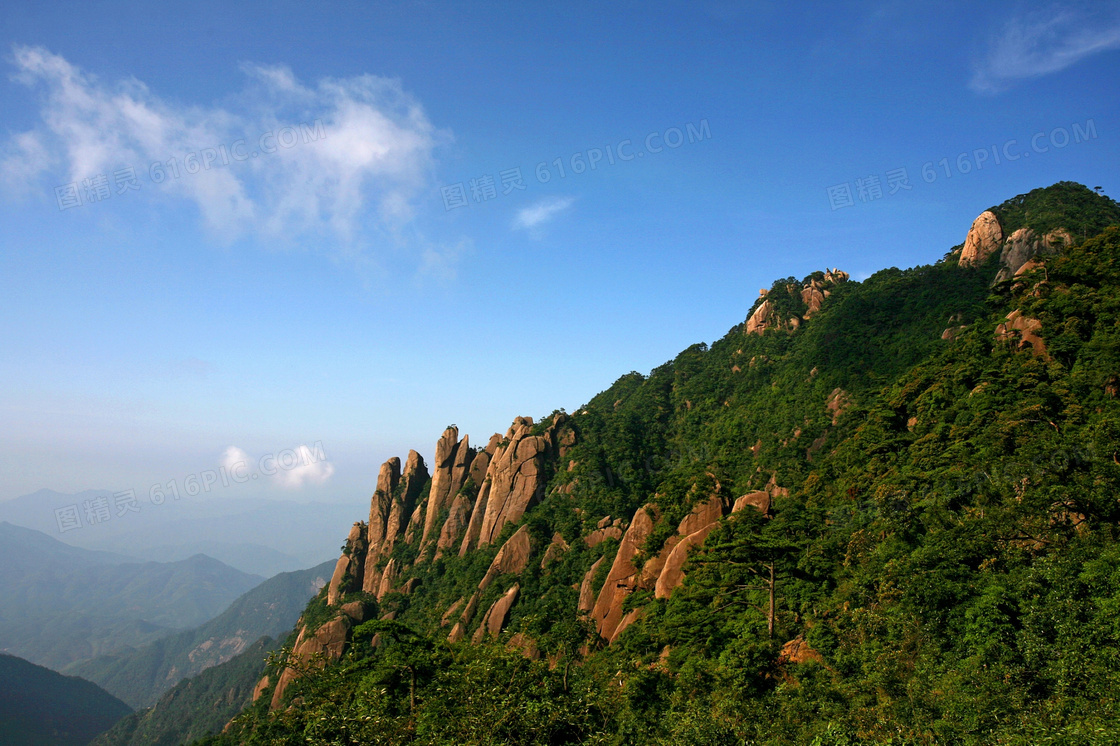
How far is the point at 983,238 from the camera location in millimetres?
58062

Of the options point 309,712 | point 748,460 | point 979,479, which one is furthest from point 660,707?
point 748,460

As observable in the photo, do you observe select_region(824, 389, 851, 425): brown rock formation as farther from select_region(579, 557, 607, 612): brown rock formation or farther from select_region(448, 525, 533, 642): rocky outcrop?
select_region(448, 525, 533, 642): rocky outcrop

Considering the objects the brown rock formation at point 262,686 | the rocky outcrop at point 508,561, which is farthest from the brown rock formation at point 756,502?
the brown rock formation at point 262,686

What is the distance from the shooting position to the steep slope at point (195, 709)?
355ft

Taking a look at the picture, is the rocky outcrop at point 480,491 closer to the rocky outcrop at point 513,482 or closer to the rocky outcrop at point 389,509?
the rocky outcrop at point 513,482

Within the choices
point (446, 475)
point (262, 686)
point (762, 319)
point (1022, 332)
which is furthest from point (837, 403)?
point (262, 686)

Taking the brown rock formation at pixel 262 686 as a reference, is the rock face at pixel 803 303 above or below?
above

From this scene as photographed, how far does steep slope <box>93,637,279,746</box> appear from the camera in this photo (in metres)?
108

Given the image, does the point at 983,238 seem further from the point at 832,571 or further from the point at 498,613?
the point at 498,613

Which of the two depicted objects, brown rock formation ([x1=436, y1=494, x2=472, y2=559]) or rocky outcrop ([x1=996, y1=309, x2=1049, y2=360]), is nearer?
rocky outcrop ([x1=996, y1=309, x2=1049, y2=360])

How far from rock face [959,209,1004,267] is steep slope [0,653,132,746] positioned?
211 metres

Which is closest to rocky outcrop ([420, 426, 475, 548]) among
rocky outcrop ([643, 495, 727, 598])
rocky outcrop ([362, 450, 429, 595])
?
rocky outcrop ([362, 450, 429, 595])

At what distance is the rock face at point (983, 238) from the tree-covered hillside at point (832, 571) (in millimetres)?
997

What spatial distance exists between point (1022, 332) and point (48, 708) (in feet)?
755
